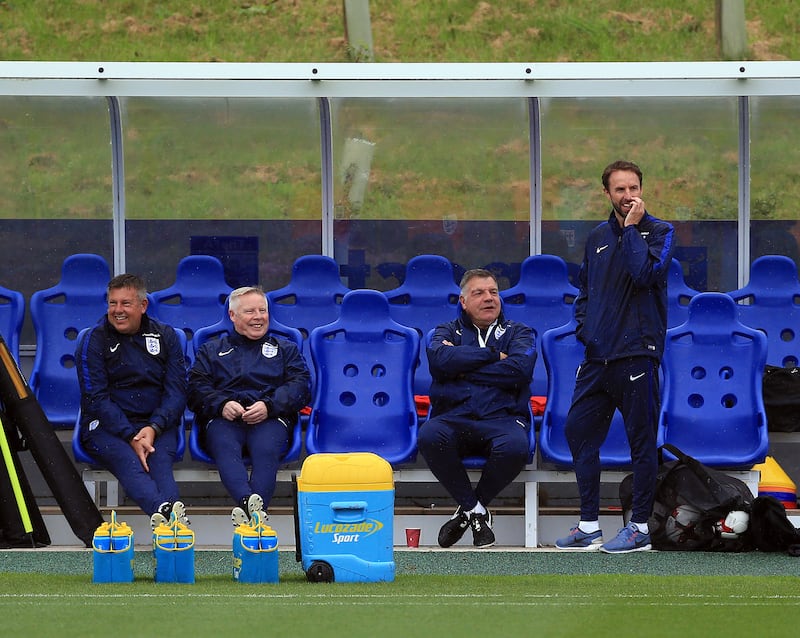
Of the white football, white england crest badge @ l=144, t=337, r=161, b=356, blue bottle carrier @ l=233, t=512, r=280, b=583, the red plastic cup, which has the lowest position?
the red plastic cup

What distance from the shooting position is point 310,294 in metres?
9.65

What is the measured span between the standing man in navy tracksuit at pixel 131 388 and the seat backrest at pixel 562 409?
196cm

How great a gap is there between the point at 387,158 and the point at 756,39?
17.5 meters

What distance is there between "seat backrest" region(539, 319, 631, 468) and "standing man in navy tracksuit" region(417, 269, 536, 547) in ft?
0.86

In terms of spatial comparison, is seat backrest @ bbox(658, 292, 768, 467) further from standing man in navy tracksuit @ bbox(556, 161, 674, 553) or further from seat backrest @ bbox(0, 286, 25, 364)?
seat backrest @ bbox(0, 286, 25, 364)

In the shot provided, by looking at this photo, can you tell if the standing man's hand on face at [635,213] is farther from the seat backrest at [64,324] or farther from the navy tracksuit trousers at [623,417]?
the seat backrest at [64,324]

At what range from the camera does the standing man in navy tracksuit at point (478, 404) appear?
7863mm

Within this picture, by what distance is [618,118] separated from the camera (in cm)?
998

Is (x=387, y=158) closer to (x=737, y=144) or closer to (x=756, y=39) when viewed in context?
(x=737, y=144)

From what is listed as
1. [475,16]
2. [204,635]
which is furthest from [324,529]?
[475,16]

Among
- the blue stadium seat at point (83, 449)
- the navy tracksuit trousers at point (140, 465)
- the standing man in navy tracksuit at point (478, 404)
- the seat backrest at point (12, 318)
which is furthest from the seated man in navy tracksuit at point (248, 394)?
the seat backrest at point (12, 318)

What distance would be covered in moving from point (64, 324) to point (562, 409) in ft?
10.1

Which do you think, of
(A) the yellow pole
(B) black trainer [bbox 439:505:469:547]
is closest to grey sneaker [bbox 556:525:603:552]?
(B) black trainer [bbox 439:505:469:547]

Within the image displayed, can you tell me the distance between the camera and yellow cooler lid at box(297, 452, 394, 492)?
6.69 m
